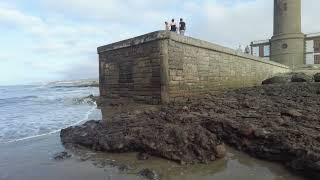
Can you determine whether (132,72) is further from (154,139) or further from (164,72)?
(154,139)

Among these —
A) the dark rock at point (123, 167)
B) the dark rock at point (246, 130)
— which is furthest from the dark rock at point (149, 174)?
the dark rock at point (246, 130)

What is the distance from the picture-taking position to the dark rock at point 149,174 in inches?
171

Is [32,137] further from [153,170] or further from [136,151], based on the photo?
[153,170]

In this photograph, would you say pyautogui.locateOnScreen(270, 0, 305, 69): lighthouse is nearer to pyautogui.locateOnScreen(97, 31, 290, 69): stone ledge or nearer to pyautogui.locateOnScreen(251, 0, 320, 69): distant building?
pyautogui.locateOnScreen(251, 0, 320, 69): distant building

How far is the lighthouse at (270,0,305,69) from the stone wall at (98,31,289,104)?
2505cm

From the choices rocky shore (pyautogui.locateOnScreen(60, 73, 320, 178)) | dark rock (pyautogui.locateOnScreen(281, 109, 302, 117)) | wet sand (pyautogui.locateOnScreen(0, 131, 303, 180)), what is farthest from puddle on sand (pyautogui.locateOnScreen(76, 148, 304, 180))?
dark rock (pyautogui.locateOnScreen(281, 109, 302, 117))

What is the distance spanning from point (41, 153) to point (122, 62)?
676 centimetres

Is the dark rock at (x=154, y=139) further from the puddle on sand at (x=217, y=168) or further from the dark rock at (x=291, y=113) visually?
the dark rock at (x=291, y=113)

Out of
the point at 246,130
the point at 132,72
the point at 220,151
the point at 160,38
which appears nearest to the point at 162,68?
the point at 160,38

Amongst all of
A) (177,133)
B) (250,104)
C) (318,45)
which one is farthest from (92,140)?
(318,45)

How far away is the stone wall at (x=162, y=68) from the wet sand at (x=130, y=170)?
4.96 meters

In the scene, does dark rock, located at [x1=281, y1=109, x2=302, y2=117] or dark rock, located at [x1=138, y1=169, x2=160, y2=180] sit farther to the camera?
dark rock, located at [x1=281, y1=109, x2=302, y2=117]

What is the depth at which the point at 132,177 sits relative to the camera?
4402mm

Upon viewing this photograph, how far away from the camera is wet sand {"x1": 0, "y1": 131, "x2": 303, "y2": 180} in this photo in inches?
174
